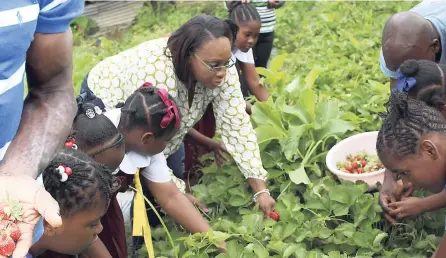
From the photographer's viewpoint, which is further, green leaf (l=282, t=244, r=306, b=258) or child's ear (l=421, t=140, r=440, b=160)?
green leaf (l=282, t=244, r=306, b=258)

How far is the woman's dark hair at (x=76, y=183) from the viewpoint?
2057 millimetres

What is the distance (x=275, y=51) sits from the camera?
20.2ft

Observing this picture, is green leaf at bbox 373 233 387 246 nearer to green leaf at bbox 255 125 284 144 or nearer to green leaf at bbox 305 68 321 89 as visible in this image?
green leaf at bbox 255 125 284 144

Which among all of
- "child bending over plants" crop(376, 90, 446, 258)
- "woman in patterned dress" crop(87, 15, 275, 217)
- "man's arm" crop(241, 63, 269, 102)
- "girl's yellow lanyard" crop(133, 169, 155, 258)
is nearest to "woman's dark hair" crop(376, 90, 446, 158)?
"child bending over plants" crop(376, 90, 446, 258)

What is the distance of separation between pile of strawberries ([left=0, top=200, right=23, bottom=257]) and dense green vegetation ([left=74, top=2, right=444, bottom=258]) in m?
1.43

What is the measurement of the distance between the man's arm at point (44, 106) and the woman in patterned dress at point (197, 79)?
1.33 metres

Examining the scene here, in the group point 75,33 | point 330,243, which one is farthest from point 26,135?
point 75,33

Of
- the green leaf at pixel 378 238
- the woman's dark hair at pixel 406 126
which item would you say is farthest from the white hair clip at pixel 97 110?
the green leaf at pixel 378 238

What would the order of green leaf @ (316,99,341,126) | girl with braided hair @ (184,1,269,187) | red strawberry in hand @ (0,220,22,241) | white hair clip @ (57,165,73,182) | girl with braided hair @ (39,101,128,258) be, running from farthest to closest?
1. girl with braided hair @ (184,1,269,187)
2. green leaf @ (316,99,341,126)
3. girl with braided hair @ (39,101,128,258)
4. white hair clip @ (57,165,73,182)
5. red strawberry in hand @ (0,220,22,241)

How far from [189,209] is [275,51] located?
365cm

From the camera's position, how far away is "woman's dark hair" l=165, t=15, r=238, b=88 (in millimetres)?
2910

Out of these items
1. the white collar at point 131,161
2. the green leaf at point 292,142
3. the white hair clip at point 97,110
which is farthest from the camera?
the green leaf at point 292,142

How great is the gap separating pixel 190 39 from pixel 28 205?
1833 millimetres

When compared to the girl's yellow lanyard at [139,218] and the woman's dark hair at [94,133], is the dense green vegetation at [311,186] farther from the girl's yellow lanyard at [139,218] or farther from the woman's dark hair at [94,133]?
the woman's dark hair at [94,133]
